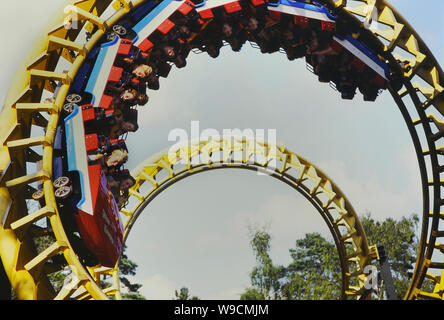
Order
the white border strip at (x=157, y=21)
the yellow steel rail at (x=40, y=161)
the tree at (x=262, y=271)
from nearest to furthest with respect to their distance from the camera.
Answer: the yellow steel rail at (x=40, y=161)
the white border strip at (x=157, y=21)
the tree at (x=262, y=271)

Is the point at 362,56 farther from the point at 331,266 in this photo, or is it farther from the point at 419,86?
the point at 331,266

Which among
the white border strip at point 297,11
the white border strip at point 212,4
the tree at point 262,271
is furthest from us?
the tree at point 262,271

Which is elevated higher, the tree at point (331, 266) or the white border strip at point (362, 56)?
the white border strip at point (362, 56)

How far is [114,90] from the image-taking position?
6078mm

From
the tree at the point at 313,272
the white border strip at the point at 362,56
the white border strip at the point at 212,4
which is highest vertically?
the white border strip at the point at 212,4

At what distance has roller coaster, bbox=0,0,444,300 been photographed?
5.23 metres

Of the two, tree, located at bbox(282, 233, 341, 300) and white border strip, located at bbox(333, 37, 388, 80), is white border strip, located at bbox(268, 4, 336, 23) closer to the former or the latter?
white border strip, located at bbox(333, 37, 388, 80)

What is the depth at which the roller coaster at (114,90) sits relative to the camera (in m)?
5.23

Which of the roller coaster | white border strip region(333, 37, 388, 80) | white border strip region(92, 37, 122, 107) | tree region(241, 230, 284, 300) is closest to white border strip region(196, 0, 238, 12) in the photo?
the roller coaster

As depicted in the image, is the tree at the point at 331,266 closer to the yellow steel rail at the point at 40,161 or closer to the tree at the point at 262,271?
the tree at the point at 262,271

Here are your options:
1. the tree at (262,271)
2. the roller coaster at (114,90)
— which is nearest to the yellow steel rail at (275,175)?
the roller coaster at (114,90)

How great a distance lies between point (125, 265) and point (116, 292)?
21.8 m

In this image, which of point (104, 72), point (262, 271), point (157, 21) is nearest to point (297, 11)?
point (157, 21)
